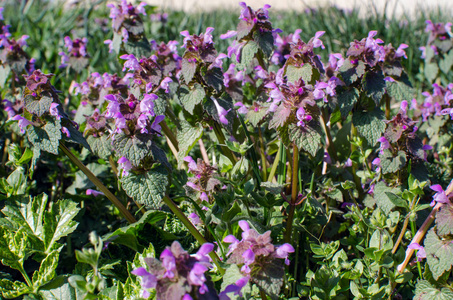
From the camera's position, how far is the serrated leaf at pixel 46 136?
154 centimetres

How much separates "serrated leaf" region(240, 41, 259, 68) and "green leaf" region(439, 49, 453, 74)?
1.86 meters

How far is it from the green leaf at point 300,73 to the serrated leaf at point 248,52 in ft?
0.60

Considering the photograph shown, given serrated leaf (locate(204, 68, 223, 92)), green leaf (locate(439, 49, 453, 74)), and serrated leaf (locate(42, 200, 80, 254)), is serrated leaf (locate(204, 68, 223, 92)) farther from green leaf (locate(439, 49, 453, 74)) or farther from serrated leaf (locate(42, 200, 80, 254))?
green leaf (locate(439, 49, 453, 74))

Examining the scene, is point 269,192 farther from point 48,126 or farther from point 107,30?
point 107,30

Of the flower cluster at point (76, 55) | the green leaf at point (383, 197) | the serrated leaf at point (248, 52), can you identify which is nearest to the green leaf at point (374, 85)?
the green leaf at point (383, 197)

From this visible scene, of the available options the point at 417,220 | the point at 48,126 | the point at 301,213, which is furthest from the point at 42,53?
the point at 417,220

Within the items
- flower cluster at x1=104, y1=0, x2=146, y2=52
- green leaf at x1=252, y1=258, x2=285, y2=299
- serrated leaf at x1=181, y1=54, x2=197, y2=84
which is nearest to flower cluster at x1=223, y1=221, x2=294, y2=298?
green leaf at x1=252, y1=258, x2=285, y2=299

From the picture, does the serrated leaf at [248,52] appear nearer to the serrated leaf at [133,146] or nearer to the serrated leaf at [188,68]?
the serrated leaf at [188,68]

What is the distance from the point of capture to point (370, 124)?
67.1 inches

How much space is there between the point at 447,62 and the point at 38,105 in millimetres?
2724

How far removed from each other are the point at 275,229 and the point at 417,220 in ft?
1.96

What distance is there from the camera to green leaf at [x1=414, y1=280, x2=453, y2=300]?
1.40 meters

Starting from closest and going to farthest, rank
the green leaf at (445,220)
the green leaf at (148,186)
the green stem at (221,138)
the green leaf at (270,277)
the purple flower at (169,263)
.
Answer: the purple flower at (169,263) → the green leaf at (270,277) → the green leaf at (445,220) → the green leaf at (148,186) → the green stem at (221,138)

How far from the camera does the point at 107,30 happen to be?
15.1 feet
